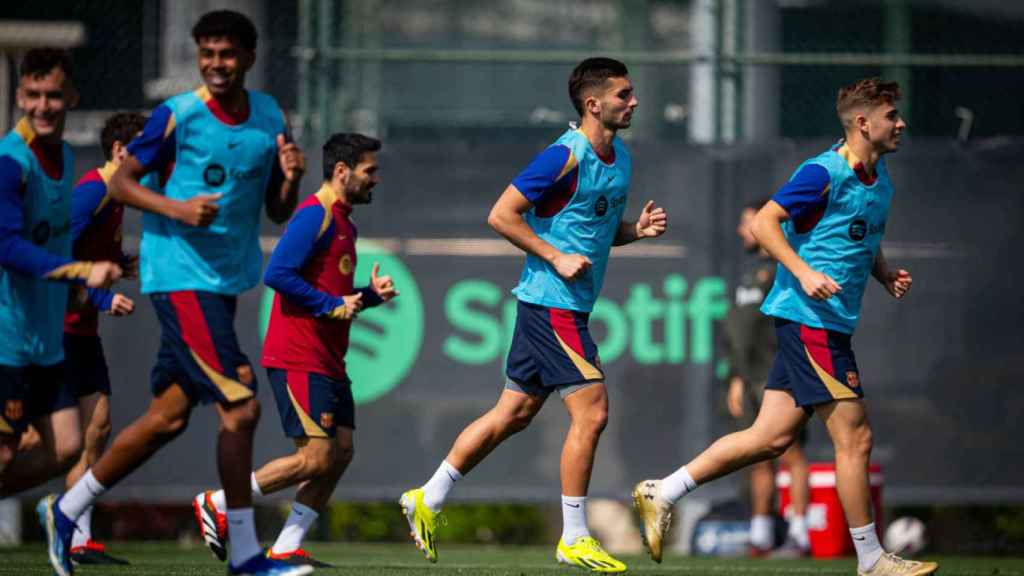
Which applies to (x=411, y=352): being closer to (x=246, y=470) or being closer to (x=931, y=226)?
(x=931, y=226)

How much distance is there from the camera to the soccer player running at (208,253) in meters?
6.46

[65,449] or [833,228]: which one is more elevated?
[833,228]

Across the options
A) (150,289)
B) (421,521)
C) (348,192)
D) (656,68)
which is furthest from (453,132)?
(150,289)

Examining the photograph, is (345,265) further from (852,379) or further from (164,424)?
(852,379)

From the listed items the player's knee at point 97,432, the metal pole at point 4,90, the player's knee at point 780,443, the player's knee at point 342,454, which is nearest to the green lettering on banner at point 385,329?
the metal pole at point 4,90

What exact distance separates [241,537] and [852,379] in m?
2.68

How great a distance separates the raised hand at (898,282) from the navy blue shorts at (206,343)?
9.64 feet

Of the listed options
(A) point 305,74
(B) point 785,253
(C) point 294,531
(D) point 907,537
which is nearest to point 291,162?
(B) point 785,253

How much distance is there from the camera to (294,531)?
8.09m

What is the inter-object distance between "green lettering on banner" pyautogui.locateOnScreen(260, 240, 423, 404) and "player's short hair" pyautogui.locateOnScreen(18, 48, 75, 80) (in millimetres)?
4629

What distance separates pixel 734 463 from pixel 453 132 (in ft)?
17.5

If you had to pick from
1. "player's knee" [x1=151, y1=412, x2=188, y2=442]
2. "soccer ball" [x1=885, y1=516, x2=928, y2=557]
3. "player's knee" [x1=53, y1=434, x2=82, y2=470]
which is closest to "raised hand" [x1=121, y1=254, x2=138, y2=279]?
"player's knee" [x1=53, y1=434, x2=82, y2=470]

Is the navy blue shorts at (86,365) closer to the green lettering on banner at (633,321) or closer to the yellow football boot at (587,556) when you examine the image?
the yellow football boot at (587,556)

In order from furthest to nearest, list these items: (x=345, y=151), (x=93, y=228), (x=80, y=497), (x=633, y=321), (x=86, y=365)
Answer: (x=633, y=321)
(x=86, y=365)
(x=93, y=228)
(x=345, y=151)
(x=80, y=497)
